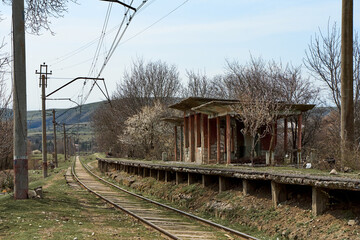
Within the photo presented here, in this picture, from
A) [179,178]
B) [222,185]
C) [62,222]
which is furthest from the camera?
[179,178]

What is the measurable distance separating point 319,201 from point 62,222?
6762 mm

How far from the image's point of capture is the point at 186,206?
17484mm

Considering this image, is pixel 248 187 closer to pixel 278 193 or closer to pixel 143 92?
pixel 278 193

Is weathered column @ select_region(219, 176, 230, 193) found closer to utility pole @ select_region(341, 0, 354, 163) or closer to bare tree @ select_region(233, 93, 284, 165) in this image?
utility pole @ select_region(341, 0, 354, 163)

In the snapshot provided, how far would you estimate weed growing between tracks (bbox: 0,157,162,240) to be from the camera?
1056 centimetres

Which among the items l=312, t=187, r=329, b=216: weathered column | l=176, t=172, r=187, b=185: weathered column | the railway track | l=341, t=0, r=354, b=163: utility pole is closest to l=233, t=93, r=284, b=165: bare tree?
l=176, t=172, r=187, b=185: weathered column

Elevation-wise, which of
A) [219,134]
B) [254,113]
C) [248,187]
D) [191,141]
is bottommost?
[248,187]

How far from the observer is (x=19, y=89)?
14.5 meters

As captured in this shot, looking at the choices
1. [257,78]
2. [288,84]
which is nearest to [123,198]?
[288,84]

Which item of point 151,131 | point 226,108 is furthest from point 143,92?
point 226,108

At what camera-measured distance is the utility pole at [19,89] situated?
14422mm

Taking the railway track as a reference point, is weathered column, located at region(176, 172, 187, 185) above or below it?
above

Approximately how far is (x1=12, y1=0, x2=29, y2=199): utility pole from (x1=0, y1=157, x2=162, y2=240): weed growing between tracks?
1397mm

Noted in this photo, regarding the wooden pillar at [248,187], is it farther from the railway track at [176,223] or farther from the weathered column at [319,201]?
the weathered column at [319,201]
